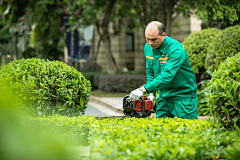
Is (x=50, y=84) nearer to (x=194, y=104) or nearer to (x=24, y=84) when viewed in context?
(x=24, y=84)

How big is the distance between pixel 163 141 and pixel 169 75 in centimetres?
143

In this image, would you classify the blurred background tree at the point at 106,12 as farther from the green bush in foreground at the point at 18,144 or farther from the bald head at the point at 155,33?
the green bush in foreground at the point at 18,144

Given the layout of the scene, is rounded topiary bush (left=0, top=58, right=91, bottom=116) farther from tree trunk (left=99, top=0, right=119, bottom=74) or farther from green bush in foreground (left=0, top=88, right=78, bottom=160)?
tree trunk (left=99, top=0, right=119, bottom=74)

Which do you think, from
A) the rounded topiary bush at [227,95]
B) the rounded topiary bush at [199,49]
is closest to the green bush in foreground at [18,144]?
the rounded topiary bush at [227,95]

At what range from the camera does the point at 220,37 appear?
8812mm

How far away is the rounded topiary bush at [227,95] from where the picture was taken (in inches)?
133

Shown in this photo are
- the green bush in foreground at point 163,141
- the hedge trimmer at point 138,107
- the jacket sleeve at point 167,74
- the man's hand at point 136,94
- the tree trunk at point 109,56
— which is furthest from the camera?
the tree trunk at point 109,56

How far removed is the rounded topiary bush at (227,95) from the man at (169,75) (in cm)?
73

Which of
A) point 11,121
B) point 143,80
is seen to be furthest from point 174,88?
point 143,80

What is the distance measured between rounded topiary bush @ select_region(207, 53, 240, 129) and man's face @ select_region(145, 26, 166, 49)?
0.94 metres

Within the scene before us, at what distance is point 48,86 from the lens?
546cm

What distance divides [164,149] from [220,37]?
6.66 meters

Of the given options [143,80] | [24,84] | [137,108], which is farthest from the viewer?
[143,80]

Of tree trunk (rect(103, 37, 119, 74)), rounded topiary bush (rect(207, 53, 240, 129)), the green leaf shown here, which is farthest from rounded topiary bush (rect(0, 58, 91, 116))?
tree trunk (rect(103, 37, 119, 74))
